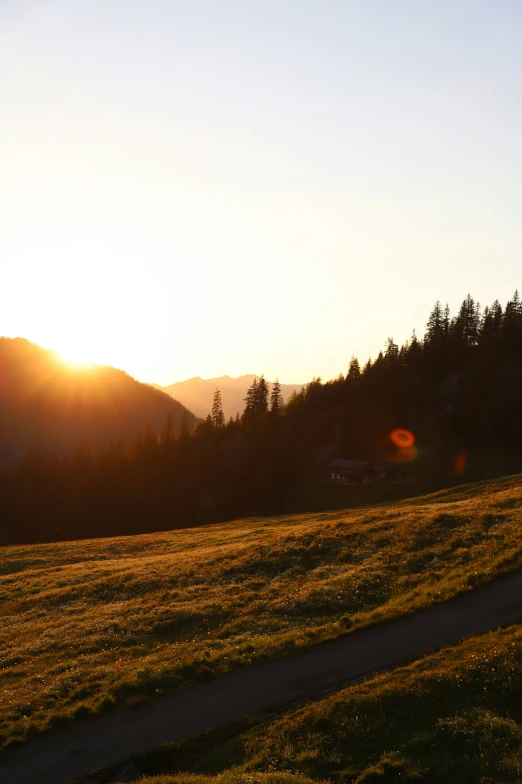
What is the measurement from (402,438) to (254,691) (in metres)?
104

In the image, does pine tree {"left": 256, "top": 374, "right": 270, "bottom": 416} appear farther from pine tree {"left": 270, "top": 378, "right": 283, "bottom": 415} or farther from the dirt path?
the dirt path

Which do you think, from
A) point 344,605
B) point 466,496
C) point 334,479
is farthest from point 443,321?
point 344,605

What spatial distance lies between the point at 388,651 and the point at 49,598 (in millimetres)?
30975

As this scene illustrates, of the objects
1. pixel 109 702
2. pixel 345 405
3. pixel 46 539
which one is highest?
pixel 345 405

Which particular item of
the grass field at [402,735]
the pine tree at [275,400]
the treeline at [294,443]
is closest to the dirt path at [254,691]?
the grass field at [402,735]

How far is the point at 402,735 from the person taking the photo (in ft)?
60.3

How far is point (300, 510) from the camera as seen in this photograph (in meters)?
103

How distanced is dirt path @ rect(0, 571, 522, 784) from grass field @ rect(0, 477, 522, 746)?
101cm

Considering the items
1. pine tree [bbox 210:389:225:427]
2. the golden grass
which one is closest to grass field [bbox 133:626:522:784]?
the golden grass

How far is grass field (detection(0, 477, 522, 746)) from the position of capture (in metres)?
26.1

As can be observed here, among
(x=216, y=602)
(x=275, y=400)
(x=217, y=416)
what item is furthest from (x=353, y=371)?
(x=216, y=602)

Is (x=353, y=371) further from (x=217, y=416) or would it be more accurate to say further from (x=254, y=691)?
(x=254, y=691)

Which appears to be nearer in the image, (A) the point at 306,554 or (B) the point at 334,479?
(A) the point at 306,554

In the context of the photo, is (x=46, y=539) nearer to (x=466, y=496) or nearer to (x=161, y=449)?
(x=161, y=449)
